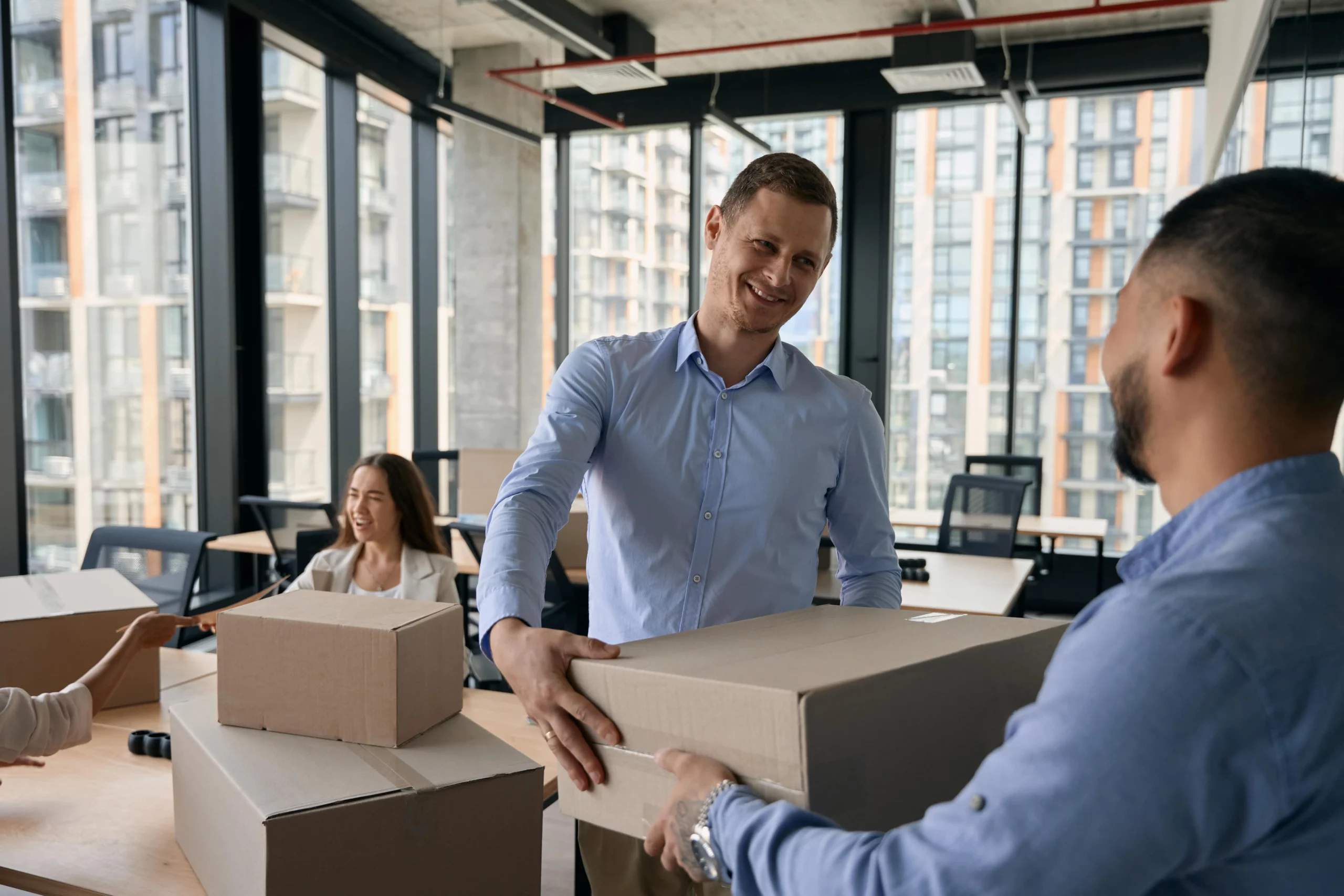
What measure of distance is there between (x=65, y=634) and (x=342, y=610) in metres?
1.10

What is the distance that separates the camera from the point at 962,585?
159 inches

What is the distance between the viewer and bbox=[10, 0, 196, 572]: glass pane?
14.3 ft

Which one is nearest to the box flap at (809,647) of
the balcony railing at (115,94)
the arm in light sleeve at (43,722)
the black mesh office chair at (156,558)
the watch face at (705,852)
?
the watch face at (705,852)

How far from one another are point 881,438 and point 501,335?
5798mm

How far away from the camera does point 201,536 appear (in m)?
3.28

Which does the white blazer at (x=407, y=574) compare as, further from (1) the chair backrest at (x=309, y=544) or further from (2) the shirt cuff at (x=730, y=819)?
(2) the shirt cuff at (x=730, y=819)

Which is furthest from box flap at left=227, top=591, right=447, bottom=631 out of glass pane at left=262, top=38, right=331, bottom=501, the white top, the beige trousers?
glass pane at left=262, top=38, right=331, bottom=501

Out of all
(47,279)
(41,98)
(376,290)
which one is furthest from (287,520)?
(376,290)

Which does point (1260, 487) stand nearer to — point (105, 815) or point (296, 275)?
point (105, 815)

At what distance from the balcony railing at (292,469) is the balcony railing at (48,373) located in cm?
142

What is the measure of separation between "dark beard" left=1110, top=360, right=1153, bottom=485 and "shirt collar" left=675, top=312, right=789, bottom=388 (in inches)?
29.9

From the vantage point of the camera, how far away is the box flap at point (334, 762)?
1308 mm

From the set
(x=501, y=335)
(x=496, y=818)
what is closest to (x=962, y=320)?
(x=501, y=335)

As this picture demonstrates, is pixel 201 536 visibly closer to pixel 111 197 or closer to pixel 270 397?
pixel 111 197
